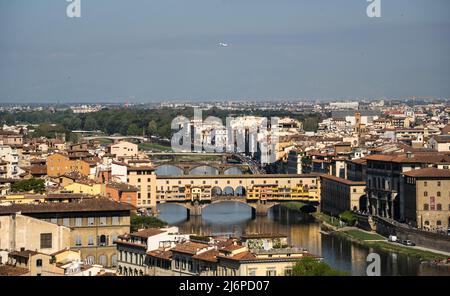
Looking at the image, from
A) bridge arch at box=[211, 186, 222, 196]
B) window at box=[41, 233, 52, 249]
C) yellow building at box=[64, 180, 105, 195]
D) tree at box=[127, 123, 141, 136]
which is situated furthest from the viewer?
tree at box=[127, 123, 141, 136]

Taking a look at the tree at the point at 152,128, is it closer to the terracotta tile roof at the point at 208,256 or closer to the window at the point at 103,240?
the window at the point at 103,240

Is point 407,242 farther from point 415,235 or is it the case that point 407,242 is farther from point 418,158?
point 418,158

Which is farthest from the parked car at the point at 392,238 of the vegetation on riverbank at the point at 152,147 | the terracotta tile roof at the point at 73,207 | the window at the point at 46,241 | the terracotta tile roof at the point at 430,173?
the vegetation on riverbank at the point at 152,147

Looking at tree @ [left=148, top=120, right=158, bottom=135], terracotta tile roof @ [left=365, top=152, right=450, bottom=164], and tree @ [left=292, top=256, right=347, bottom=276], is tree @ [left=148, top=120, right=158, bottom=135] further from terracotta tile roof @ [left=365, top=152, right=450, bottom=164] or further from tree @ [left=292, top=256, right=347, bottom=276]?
tree @ [left=292, top=256, right=347, bottom=276]

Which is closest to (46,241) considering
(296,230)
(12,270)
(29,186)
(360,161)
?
(12,270)

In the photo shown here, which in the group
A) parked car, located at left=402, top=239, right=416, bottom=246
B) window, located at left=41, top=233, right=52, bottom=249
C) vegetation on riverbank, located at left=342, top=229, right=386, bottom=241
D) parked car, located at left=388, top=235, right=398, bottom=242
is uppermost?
window, located at left=41, top=233, right=52, bottom=249

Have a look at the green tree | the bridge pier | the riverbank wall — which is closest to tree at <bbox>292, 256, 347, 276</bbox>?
→ the riverbank wall
